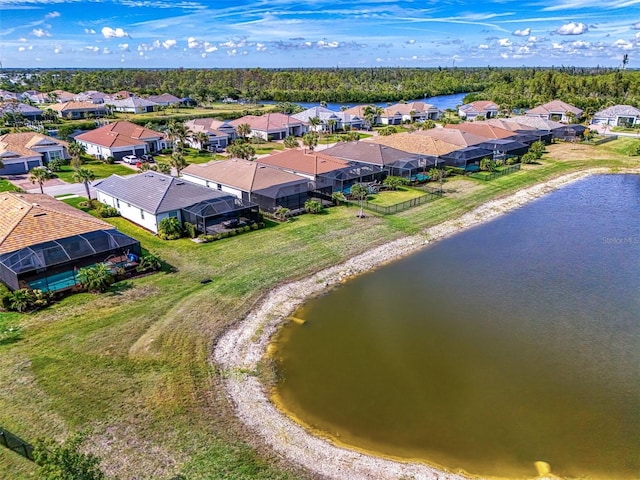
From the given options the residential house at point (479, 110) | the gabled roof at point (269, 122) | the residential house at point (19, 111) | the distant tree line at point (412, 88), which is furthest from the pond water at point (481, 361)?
the distant tree line at point (412, 88)

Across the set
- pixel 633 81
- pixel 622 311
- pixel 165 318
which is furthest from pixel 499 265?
pixel 633 81

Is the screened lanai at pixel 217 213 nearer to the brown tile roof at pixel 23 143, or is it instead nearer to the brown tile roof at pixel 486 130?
the brown tile roof at pixel 23 143

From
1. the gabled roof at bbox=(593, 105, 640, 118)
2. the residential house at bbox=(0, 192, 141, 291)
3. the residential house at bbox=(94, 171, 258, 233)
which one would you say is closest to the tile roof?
the residential house at bbox=(94, 171, 258, 233)

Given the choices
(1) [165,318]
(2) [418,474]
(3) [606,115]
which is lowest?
(2) [418,474]

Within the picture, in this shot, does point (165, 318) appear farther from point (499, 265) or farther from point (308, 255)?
point (499, 265)

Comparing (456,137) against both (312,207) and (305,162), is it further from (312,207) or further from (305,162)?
(312,207)

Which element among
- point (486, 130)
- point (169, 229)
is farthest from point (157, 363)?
point (486, 130)

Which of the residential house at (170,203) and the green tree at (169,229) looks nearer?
the green tree at (169,229)
